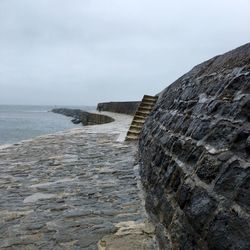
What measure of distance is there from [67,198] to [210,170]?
2.74m

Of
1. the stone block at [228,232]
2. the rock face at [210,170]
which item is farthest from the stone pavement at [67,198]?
the stone block at [228,232]

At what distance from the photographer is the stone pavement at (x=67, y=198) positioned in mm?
3820

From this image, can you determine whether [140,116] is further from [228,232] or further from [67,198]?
[228,232]

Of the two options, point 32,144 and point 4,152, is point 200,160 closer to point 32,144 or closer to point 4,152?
point 4,152

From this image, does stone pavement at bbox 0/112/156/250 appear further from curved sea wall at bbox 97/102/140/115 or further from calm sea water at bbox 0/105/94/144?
curved sea wall at bbox 97/102/140/115

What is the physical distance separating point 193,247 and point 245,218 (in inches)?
29.3

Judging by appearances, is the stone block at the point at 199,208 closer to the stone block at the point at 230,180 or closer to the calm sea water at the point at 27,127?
the stone block at the point at 230,180

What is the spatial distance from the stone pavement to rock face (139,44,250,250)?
0.48 m

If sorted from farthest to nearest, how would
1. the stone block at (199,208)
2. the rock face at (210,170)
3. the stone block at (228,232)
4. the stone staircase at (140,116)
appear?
the stone staircase at (140,116) → the stone block at (199,208) → the rock face at (210,170) → the stone block at (228,232)

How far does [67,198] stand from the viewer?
16.8 feet

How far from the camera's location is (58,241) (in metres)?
3.67

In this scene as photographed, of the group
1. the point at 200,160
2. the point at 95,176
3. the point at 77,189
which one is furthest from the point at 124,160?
the point at 200,160

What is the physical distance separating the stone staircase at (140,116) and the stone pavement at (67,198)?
210 centimetres

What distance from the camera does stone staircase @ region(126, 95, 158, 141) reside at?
11297mm
